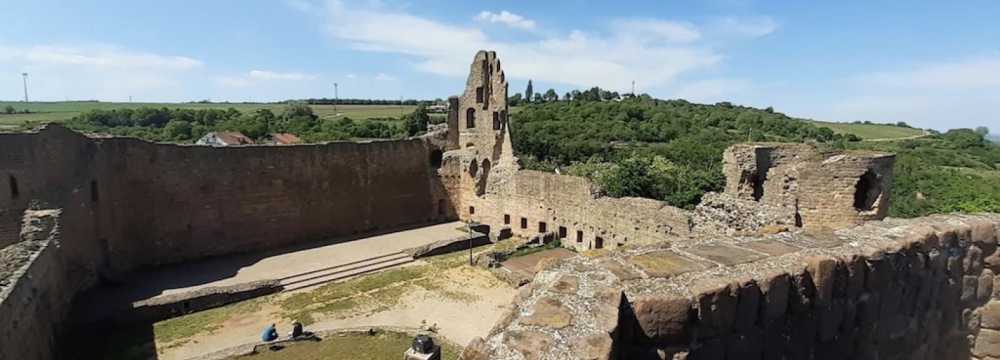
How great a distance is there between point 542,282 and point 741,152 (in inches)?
460

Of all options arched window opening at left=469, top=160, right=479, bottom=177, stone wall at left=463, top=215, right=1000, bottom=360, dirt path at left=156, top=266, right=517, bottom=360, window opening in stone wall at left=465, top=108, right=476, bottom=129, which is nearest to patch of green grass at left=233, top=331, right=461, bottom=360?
dirt path at left=156, top=266, right=517, bottom=360

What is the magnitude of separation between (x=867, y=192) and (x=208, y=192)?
18.6 meters

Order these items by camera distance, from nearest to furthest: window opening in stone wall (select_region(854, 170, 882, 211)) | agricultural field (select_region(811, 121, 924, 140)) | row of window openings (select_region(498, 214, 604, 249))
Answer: window opening in stone wall (select_region(854, 170, 882, 211)) < row of window openings (select_region(498, 214, 604, 249)) < agricultural field (select_region(811, 121, 924, 140))

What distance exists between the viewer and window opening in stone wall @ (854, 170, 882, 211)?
456 inches

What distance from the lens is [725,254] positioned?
13.3ft

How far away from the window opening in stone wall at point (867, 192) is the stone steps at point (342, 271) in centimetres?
1264

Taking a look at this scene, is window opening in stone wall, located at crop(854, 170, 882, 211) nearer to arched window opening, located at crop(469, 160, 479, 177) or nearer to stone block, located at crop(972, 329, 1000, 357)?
stone block, located at crop(972, 329, 1000, 357)

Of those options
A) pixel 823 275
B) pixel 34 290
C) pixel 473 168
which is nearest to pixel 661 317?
pixel 823 275

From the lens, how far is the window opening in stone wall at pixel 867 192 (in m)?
11.6

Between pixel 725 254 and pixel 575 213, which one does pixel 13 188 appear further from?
pixel 725 254

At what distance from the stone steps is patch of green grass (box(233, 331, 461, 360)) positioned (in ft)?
13.7

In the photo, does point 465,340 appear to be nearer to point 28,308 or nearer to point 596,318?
point 28,308

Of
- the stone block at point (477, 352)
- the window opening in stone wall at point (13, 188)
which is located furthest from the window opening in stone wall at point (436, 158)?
the stone block at point (477, 352)

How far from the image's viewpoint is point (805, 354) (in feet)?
12.7
